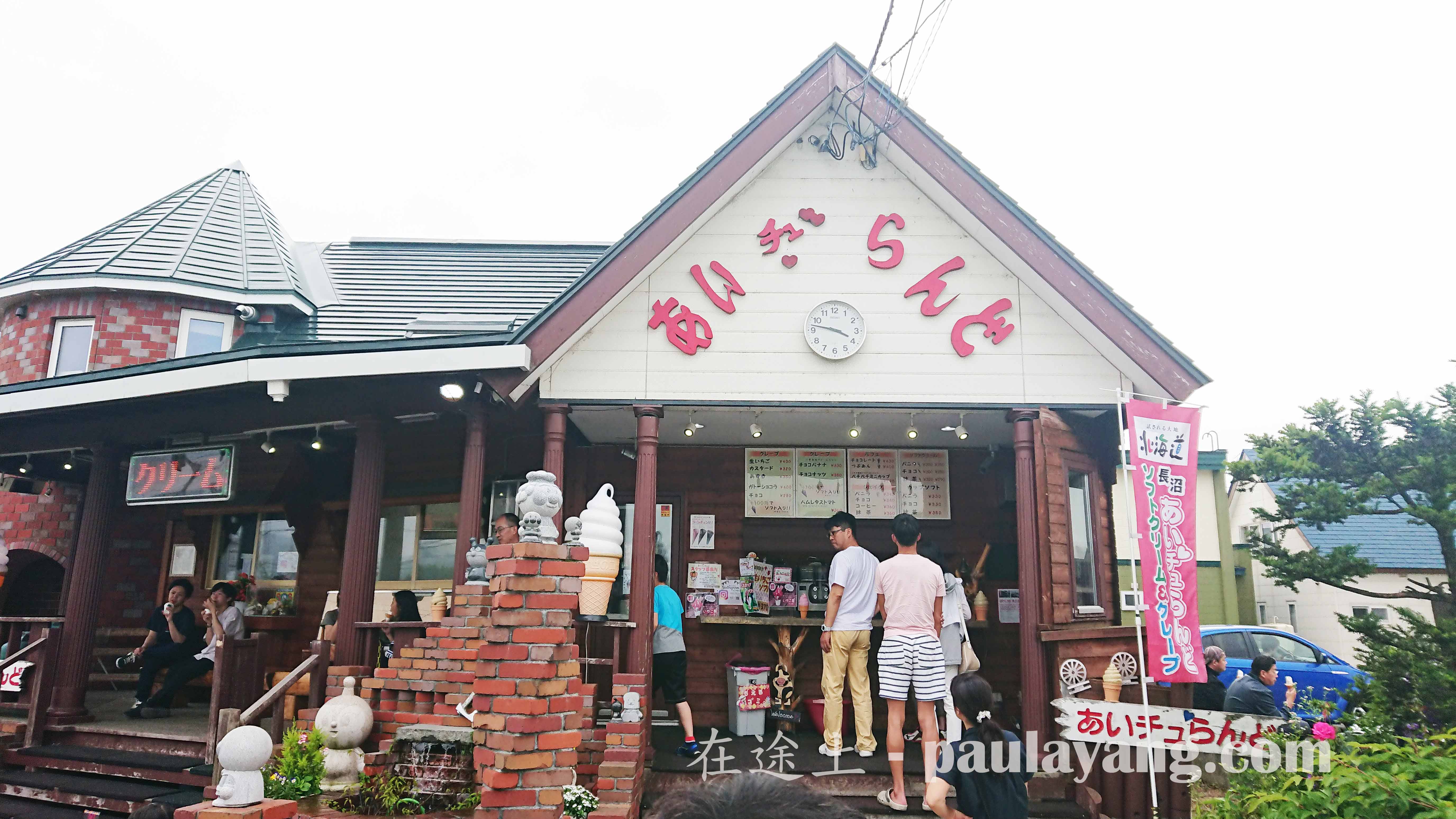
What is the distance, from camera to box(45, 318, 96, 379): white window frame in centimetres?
1234

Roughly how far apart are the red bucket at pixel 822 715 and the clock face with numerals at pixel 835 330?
3.33 m

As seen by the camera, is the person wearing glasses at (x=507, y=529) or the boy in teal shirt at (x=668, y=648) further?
the boy in teal shirt at (x=668, y=648)

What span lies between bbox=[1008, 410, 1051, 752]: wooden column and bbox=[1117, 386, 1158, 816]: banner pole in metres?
0.75

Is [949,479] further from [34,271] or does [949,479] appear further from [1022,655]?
[34,271]

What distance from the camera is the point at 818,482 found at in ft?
35.5

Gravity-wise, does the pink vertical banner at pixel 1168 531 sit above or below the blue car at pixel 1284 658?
above

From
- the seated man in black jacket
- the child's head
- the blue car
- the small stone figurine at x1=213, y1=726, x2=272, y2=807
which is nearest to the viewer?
the child's head

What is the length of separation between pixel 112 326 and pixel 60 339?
0.96m

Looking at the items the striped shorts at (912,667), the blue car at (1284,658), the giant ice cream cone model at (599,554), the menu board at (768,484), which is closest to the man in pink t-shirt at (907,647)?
the striped shorts at (912,667)

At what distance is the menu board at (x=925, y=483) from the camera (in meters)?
10.7

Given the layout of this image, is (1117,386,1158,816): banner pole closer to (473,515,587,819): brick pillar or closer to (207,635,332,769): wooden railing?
(473,515,587,819): brick pillar

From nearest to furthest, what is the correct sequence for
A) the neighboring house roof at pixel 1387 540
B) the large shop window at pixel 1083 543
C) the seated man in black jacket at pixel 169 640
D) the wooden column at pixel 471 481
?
1. the wooden column at pixel 471 481
2. the large shop window at pixel 1083 543
3. the seated man in black jacket at pixel 169 640
4. the neighboring house roof at pixel 1387 540

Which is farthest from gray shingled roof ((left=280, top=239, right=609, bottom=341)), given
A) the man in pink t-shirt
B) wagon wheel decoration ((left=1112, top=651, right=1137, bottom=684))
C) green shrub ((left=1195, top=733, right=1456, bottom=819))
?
green shrub ((left=1195, top=733, right=1456, bottom=819))

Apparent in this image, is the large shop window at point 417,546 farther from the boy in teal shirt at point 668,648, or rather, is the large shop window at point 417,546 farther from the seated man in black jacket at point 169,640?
the boy in teal shirt at point 668,648
